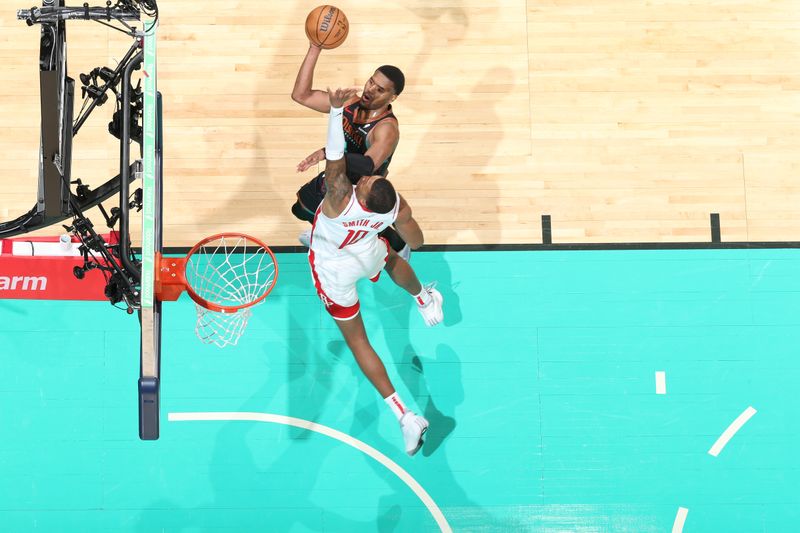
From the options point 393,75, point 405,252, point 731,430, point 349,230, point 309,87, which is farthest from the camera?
point 731,430

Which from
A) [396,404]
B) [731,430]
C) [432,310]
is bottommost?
[731,430]

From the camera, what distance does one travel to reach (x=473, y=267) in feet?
23.4

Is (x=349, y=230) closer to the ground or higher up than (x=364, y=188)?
closer to the ground

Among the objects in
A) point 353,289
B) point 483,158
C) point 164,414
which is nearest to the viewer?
point 353,289

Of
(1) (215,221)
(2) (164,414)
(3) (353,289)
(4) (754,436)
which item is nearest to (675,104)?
(4) (754,436)

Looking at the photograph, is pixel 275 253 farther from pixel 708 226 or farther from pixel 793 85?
pixel 793 85

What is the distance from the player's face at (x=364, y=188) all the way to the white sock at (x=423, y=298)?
54.9 inches

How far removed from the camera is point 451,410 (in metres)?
6.92

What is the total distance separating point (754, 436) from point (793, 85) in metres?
3.25

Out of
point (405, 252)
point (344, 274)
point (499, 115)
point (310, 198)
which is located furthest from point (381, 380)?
point (499, 115)

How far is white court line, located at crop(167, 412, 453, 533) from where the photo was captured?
6.80 m

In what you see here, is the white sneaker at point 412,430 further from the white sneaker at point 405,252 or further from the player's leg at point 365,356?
the white sneaker at point 405,252

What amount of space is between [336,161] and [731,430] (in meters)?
4.21

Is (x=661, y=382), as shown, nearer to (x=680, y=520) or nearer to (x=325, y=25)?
(x=680, y=520)
